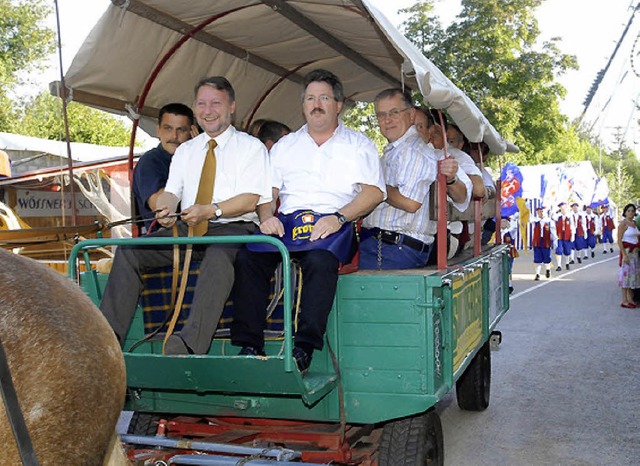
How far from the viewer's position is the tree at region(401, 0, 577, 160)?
24.7 meters

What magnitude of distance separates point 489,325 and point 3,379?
4.54 m

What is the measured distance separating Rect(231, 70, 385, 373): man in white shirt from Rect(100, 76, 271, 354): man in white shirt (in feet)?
0.37

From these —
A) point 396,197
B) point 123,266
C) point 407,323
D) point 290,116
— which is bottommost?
point 407,323

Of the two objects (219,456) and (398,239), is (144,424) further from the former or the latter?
(398,239)

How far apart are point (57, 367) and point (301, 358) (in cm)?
151

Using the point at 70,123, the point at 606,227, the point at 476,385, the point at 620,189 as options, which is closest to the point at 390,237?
the point at 476,385

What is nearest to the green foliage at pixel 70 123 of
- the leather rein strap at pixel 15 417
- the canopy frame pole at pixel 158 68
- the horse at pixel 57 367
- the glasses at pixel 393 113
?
the canopy frame pole at pixel 158 68

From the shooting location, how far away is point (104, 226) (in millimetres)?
3832

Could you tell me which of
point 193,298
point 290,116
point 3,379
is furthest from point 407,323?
point 290,116

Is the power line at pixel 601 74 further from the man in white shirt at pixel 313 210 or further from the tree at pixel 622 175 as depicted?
the man in white shirt at pixel 313 210

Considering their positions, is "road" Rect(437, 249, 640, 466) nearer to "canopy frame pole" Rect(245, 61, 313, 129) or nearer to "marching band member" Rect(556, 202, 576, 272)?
"canopy frame pole" Rect(245, 61, 313, 129)

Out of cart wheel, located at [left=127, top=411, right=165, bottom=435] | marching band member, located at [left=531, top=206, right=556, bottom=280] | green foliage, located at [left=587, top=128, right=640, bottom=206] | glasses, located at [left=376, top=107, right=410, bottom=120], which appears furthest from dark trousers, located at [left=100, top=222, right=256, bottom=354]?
green foliage, located at [left=587, top=128, right=640, bottom=206]

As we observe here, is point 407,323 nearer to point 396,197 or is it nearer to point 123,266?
point 396,197

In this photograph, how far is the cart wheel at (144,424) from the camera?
439 cm
